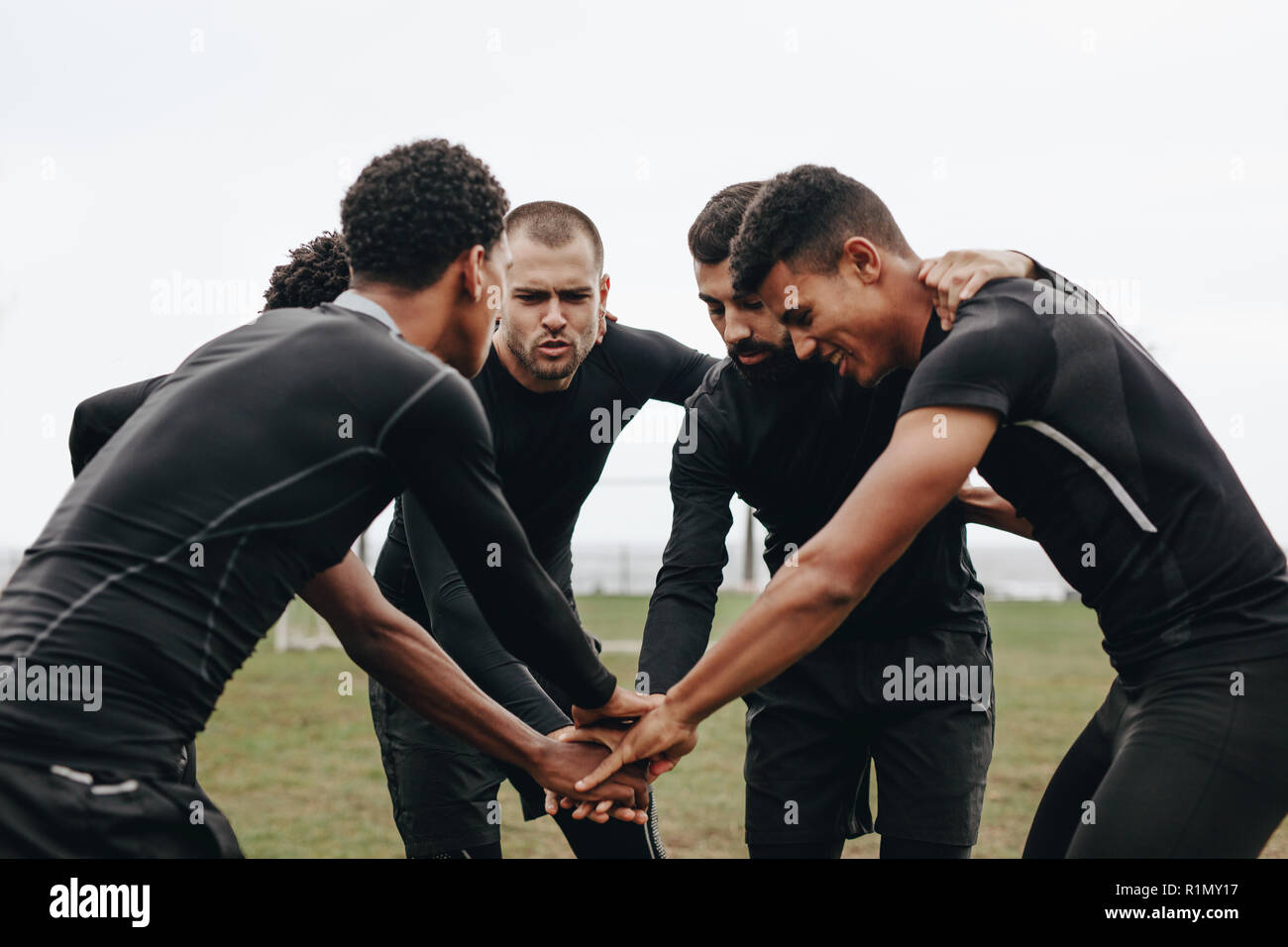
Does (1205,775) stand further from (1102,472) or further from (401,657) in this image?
(401,657)

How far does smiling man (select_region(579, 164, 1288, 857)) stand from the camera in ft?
10.1

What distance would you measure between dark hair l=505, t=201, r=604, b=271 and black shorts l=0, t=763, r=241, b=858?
10.1ft

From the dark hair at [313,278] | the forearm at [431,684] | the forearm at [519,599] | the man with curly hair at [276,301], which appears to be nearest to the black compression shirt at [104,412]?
the man with curly hair at [276,301]

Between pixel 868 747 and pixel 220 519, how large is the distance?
2826mm

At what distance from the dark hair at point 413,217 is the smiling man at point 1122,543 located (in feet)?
4.35

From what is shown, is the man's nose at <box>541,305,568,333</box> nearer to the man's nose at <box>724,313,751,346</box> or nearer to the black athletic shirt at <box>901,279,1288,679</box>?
the man's nose at <box>724,313,751,346</box>

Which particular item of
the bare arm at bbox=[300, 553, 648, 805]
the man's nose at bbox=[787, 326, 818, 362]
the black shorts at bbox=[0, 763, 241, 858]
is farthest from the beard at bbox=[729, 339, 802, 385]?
the black shorts at bbox=[0, 763, 241, 858]

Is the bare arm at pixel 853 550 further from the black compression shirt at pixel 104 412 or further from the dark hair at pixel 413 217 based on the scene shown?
the black compression shirt at pixel 104 412

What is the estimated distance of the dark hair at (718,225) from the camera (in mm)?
4535

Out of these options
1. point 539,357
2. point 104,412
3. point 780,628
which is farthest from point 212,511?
point 539,357
